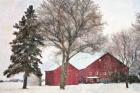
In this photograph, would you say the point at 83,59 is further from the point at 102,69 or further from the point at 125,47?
the point at 125,47

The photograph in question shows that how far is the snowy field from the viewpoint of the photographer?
895 centimetres

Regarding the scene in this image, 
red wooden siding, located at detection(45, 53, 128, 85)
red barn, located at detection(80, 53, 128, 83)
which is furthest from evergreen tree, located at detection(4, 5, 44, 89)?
red barn, located at detection(80, 53, 128, 83)

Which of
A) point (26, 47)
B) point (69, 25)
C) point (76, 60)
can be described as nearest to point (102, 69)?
point (76, 60)

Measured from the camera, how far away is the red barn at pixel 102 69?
11194mm

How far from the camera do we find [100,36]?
10164 millimetres

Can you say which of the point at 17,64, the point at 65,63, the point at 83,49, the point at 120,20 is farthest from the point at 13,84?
the point at 120,20

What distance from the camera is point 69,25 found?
1020 centimetres

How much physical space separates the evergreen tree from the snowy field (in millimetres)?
308

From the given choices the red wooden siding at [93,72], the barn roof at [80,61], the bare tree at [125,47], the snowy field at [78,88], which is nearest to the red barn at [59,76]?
the red wooden siding at [93,72]

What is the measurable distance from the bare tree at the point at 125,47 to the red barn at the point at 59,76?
4.45 ft

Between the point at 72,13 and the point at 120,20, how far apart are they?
130 centimetres

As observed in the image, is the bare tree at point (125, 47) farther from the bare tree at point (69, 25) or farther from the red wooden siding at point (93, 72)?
the bare tree at point (69, 25)

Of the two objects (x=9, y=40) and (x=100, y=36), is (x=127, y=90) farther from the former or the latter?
(x=9, y=40)

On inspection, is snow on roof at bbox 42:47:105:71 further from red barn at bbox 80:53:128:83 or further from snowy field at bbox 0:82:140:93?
snowy field at bbox 0:82:140:93
